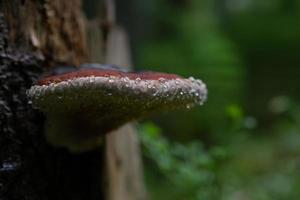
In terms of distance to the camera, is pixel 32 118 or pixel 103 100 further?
pixel 32 118

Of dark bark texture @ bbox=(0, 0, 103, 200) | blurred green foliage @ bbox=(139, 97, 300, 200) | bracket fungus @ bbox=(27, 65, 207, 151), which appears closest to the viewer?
bracket fungus @ bbox=(27, 65, 207, 151)

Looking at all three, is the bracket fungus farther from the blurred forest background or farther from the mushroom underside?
the blurred forest background

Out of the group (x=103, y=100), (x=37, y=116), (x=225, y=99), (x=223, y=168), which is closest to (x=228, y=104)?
(x=225, y=99)

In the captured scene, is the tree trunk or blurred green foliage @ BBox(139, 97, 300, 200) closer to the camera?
the tree trunk

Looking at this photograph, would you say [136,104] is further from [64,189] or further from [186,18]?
[186,18]

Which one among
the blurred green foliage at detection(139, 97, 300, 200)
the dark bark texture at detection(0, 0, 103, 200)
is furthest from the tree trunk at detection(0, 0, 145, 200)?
the blurred green foliage at detection(139, 97, 300, 200)

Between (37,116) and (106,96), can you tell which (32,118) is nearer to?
(37,116)

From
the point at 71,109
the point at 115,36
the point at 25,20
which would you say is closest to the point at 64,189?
the point at 71,109

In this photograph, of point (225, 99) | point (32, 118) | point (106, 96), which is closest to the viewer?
point (106, 96)
